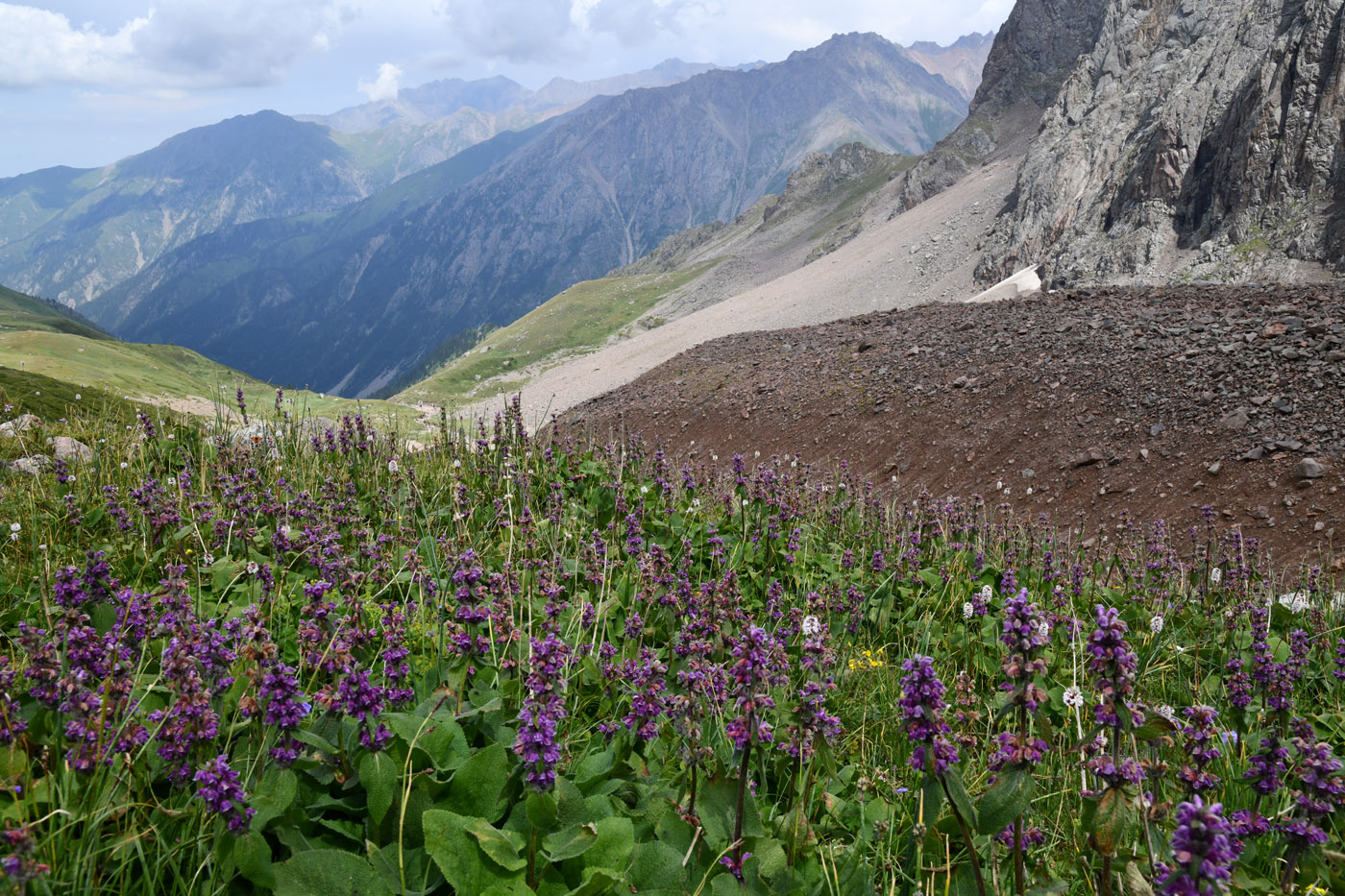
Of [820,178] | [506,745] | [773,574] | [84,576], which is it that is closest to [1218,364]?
[773,574]

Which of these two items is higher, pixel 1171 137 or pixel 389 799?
pixel 1171 137

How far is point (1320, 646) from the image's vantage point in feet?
17.0

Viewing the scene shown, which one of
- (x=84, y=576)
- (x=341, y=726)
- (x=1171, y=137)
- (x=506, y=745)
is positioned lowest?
(x=506, y=745)

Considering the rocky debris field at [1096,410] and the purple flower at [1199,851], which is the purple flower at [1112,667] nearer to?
the purple flower at [1199,851]

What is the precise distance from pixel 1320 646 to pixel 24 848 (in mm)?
7078

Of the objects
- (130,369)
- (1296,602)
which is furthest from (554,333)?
(1296,602)

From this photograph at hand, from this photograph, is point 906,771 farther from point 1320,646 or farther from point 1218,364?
point 1218,364

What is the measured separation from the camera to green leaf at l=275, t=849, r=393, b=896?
7.26 ft

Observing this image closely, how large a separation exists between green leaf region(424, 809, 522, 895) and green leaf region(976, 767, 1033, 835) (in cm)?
150

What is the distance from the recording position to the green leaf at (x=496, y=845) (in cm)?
228

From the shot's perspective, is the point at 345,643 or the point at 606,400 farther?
the point at 606,400

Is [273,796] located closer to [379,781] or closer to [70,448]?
[379,781]

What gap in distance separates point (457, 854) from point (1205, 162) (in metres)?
43.2

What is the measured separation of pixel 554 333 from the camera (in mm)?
116375
